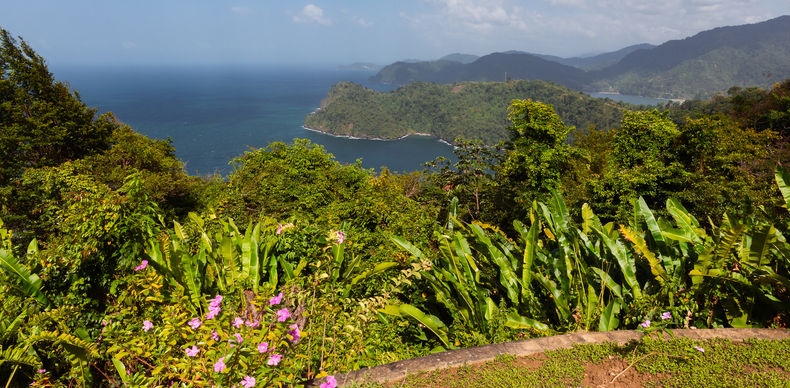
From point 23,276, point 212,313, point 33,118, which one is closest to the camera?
point 212,313

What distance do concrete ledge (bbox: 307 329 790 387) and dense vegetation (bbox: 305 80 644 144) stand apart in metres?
101

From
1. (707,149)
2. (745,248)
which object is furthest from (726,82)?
(745,248)

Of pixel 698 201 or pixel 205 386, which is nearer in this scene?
pixel 205 386

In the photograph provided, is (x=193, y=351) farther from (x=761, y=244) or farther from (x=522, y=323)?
(x=761, y=244)

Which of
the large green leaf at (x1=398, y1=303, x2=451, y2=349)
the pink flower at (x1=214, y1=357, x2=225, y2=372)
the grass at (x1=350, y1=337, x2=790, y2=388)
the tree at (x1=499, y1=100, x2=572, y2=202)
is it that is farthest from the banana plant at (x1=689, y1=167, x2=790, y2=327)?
the tree at (x1=499, y1=100, x2=572, y2=202)

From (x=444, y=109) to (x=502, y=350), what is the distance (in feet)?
431

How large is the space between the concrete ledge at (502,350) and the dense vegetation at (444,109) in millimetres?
100830

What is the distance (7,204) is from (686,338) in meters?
15.5

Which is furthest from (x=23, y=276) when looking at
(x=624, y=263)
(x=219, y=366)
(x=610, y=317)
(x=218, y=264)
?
(x=624, y=263)

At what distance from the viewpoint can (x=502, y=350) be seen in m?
2.61

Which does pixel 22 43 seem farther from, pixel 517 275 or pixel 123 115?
pixel 123 115

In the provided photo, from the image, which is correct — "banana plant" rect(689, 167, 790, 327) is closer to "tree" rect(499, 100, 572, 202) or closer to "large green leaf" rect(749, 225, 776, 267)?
"large green leaf" rect(749, 225, 776, 267)

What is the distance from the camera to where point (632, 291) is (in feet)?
11.2

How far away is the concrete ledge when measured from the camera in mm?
2361
